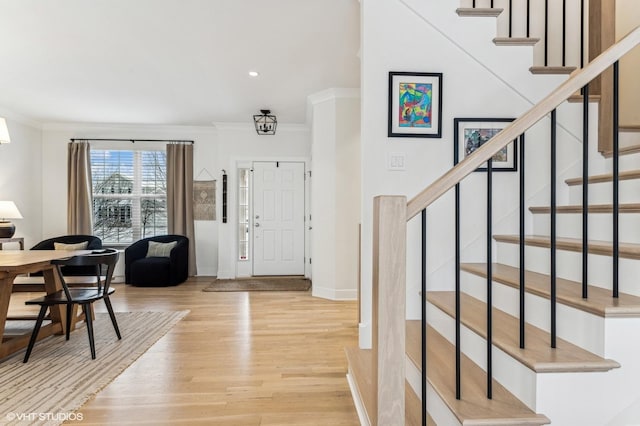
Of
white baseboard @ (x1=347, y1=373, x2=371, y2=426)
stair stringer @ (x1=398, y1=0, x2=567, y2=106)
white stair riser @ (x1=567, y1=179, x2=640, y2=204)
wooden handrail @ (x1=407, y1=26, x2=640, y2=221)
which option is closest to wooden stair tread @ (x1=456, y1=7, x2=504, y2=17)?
stair stringer @ (x1=398, y1=0, x2=567, y2=106)

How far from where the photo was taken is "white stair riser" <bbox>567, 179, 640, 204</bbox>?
66.9 inches

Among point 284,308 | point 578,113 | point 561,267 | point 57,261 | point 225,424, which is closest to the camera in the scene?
point 561,267

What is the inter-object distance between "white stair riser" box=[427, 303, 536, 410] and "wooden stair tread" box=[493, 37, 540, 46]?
1.83 m

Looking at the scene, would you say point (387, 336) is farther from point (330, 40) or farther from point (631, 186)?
point (330, 40)

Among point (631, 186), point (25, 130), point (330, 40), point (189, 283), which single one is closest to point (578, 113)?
point (631, 186)

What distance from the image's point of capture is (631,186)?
1.71 m

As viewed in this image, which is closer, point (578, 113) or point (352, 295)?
point (578, 113)

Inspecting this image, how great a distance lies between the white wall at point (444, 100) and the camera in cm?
222

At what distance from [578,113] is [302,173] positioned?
4.19 m

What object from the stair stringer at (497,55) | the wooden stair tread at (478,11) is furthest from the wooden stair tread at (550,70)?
the wooden stair tread at (478,11)

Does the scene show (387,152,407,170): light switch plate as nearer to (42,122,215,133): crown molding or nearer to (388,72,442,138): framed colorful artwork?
(388,72,442,138): framed colorful artwork

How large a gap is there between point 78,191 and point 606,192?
22.4 ft

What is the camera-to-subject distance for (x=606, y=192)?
186 cm

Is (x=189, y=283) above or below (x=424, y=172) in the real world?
below
